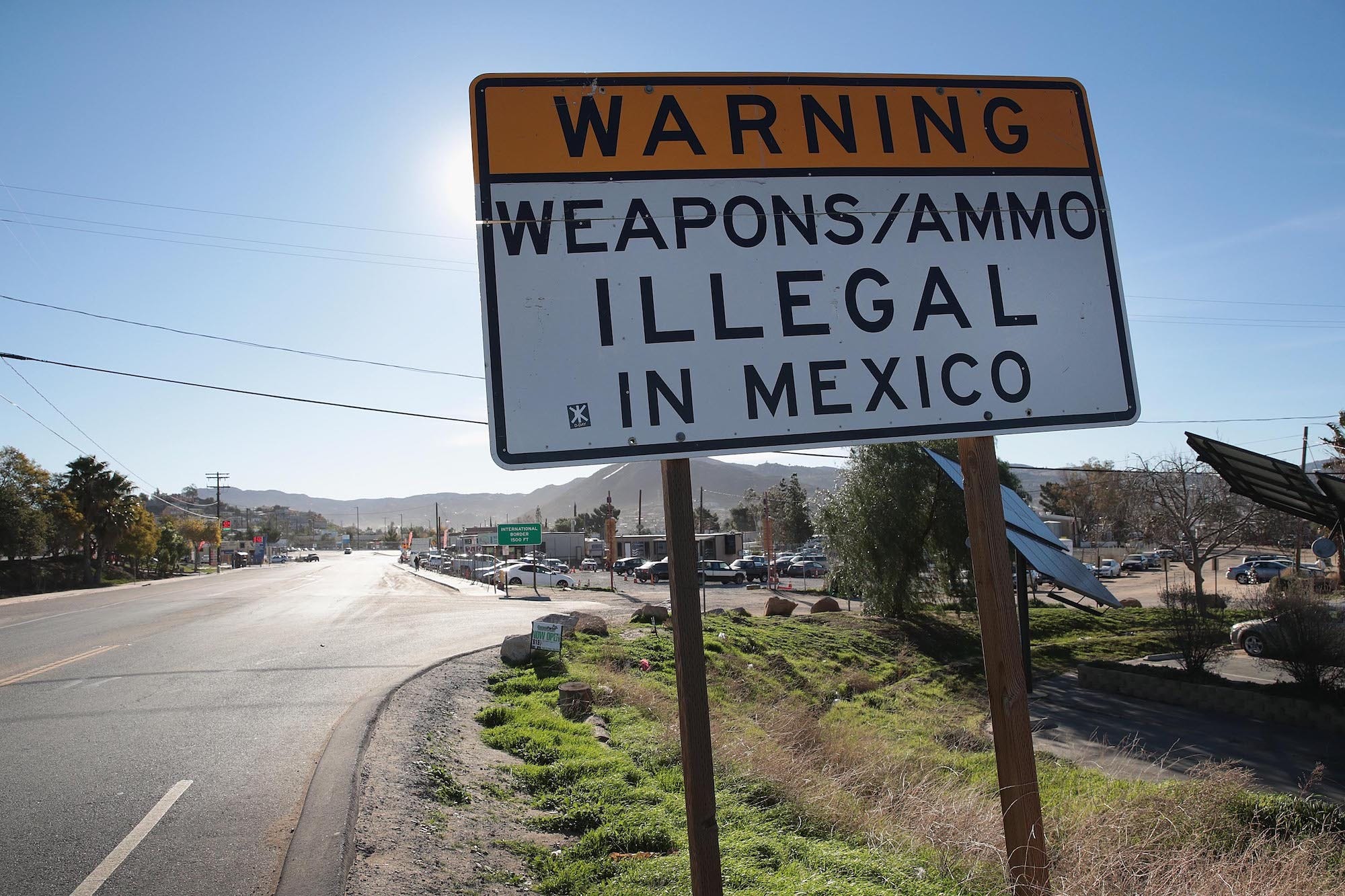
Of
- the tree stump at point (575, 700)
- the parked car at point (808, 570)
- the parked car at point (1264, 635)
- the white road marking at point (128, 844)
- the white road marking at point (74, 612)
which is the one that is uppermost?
the white road marking at point (74, 612)

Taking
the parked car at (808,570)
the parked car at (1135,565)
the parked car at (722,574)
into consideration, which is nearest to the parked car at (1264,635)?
the parked car at (722,574)

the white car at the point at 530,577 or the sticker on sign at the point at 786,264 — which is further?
the white car at the point at 530,577

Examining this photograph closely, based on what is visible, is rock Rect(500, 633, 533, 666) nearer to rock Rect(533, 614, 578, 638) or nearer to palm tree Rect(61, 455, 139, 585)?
rock Rect(533, 614, 578, 638)

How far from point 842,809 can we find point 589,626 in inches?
485

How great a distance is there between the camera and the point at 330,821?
17.3ft

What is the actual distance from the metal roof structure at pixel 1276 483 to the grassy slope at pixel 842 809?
5.01 metres

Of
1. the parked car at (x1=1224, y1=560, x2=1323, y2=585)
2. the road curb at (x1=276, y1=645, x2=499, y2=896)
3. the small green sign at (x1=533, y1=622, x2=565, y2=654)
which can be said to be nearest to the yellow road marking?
the road curb at (x1=276, y1=645, x2=499, y2=896)

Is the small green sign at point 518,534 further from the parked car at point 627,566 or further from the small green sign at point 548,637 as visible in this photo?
the small green sign at point 548,637

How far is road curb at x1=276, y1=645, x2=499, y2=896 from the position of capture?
4371 mm

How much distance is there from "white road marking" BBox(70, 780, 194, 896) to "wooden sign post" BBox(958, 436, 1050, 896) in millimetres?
4971

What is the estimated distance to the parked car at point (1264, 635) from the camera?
14.2 meters

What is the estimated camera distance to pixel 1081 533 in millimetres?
81625

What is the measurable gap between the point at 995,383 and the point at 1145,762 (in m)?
9.09

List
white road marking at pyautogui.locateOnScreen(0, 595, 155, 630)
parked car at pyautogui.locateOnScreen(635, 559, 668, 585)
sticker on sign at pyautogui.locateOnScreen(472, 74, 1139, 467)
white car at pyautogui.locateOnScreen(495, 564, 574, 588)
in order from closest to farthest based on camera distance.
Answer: sticker on sign at pyautogui.locateOnScreen(472, 74, 1139, 467) → white road marking at pyautogui.locateOnScreen(0, 595, 155, 630) → white car at pyautogui.locateOnScreen(495, 564, 574, 588) → parked car at pyautogui.locateOnScreen(635, 559, 668, 585)
